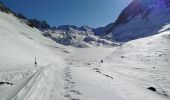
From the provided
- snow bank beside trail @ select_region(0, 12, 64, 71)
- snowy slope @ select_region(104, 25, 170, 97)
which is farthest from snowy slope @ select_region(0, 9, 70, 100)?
snowy slope @ select_region(104, 25, 170, 97)

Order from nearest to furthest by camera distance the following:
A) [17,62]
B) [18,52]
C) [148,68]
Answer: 1. [148,68]
2. [17,62]
3. [18,52]

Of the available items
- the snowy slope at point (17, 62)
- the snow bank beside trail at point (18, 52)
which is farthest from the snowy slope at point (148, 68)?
the snow bank beside trail at point (18, 52)

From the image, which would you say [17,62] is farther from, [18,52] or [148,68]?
[148,68]

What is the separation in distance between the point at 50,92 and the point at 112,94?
3236 mm

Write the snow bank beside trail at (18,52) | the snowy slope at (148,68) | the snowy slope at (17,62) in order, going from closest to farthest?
the snowy slope at (17,62)
the snowy slope at (148,68)
the snow bank beside trail at (18,52)

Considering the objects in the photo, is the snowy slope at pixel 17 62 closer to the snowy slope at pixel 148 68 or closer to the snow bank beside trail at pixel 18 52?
the snow bank beside trail at pixel 18 52

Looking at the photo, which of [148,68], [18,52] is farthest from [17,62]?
[148,68]

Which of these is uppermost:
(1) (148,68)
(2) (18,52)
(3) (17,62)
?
(2) (18,52)

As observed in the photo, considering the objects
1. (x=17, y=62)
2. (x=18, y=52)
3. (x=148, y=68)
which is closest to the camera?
(x=148, y=68)

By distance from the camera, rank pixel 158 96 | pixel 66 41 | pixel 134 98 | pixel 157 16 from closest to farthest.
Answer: pixel 134 98 → pixel 158 96 → pixel 66 41 → pixel 157 16

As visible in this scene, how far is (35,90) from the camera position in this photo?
37.6 ft

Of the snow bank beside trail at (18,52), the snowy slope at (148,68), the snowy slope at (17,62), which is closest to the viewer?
the snowy slope at (17,62)

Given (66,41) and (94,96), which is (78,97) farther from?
(66,41)

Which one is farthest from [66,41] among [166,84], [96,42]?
[166,84]
